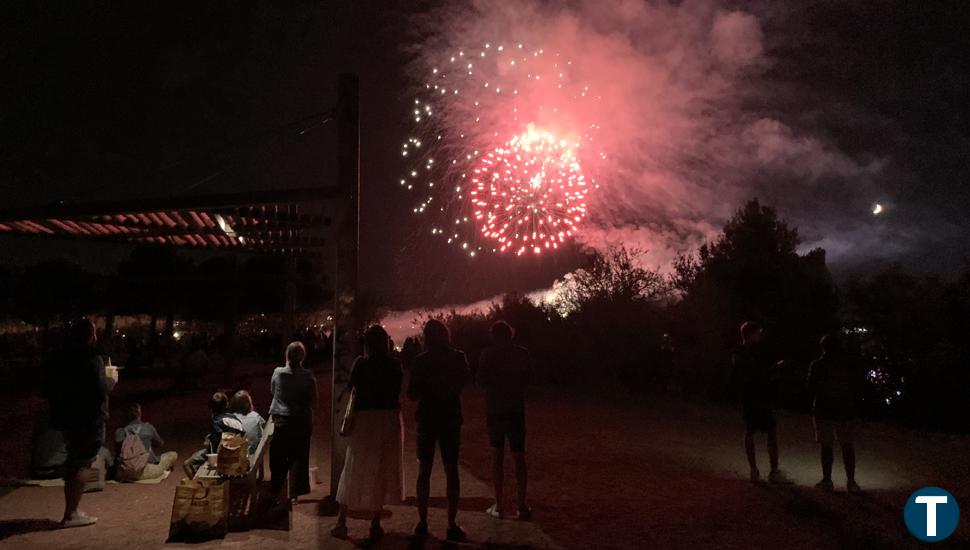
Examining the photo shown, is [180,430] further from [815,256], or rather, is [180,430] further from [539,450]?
[815,256]

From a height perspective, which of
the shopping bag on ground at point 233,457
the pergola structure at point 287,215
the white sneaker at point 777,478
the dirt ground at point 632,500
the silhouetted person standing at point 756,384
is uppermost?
the pergola structure at point 287,215

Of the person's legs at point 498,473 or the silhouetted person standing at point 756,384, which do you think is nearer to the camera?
the person's legs at point 498,473

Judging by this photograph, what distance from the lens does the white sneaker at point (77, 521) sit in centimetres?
559

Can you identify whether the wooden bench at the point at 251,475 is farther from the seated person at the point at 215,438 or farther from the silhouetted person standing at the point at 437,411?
the silhouetted person standing at the point at 437,411

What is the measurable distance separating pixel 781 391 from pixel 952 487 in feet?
27.5

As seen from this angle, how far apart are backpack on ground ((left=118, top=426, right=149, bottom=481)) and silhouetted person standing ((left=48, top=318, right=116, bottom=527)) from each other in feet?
4.73

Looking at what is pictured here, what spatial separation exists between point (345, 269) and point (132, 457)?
3.40 m

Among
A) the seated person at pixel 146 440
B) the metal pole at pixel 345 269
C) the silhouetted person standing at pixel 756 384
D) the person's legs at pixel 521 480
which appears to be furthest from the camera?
the seated person at pixel 146 440

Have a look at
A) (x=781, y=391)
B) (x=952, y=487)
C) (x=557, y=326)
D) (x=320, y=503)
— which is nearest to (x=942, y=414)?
(x=781, y=391)

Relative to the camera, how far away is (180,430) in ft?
37.7

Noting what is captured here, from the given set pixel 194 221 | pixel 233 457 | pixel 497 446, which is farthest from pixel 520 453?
pixel 194 221

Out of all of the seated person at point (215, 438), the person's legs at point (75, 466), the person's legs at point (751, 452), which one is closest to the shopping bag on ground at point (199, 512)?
the seated person at point (215, 438)

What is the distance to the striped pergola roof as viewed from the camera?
21.8 ft

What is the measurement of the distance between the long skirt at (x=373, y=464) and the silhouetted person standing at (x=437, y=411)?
225 millimetres
